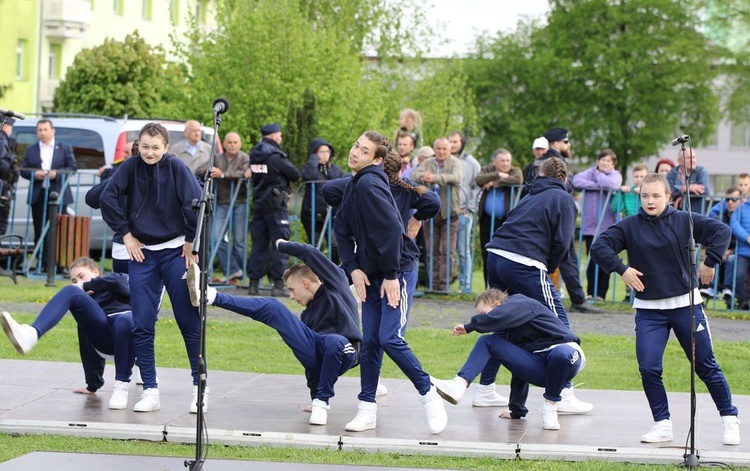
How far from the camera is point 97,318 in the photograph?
375 inches

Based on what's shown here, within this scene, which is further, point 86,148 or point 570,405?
point 86,148

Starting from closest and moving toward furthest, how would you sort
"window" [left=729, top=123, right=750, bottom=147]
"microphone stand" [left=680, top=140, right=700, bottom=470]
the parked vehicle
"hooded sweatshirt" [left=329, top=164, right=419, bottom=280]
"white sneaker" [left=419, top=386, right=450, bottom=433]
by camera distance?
1. "microphone stand" [left=680, top=140, right=700, bottom=470]
2. "hooded sweatshirt" [left=329, top=164, right=419, bottom=280]
3. "white sneaker" [left=419, top=386, right=450, bottom=433]
4. the parked vehicle
5. "window" [left=729, top=123, right=750, bottom=147]

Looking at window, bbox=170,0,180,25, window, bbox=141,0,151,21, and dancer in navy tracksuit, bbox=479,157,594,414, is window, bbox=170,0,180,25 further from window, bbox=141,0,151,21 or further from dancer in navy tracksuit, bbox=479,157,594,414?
dancer in navy tracksuit, bbox=479,157,594,414

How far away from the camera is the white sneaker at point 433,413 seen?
8.60 metres

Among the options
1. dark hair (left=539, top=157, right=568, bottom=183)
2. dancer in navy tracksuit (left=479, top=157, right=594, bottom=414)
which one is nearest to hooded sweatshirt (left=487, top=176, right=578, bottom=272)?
dancer in navy tracksuit (left=479, top=157, right=594, bottom=414)

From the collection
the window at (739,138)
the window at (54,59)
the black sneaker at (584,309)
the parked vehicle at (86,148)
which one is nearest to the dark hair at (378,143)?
the black sneaker at (584,309)

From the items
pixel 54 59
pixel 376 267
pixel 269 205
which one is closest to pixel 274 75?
pixel 269 205

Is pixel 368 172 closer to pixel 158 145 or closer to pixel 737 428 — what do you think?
pixel 158 145

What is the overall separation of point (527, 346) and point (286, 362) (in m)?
3.53

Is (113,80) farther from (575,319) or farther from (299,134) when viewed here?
(575,319)

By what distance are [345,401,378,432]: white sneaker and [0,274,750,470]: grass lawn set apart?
53cm

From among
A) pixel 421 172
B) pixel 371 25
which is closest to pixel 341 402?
pixel 421 172

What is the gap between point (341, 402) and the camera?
982 cm

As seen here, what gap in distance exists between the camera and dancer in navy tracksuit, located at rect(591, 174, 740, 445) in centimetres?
844
